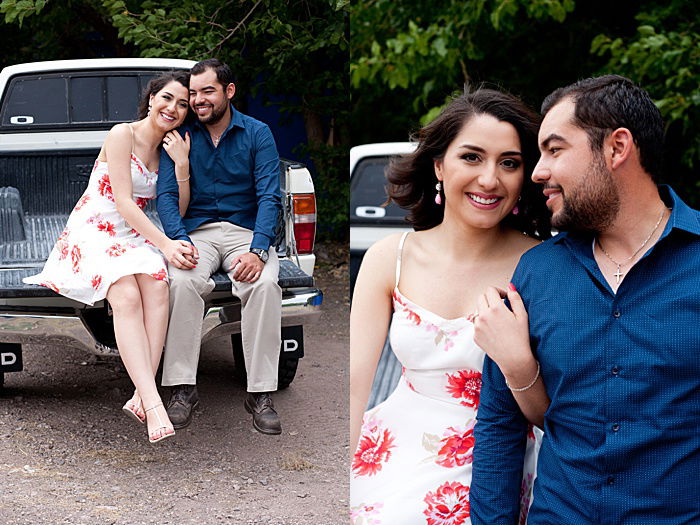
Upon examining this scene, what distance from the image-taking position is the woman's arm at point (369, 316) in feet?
5.66

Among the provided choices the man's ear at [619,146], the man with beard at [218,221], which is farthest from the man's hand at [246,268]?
the man's ear at [619,146]

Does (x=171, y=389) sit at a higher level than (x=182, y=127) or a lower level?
lower

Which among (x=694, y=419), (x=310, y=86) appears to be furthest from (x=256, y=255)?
(x=694, y=419)

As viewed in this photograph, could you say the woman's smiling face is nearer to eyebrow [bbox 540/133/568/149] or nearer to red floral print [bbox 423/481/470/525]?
eyebrow [bbox 540/133/568/149]

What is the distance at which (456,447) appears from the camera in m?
1.69

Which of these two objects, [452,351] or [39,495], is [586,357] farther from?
[39,495]

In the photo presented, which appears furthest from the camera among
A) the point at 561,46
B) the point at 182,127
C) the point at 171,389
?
the point at 561,46

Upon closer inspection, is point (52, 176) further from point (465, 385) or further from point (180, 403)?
point (465, 385)

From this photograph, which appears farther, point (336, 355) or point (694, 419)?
point (336, 355)

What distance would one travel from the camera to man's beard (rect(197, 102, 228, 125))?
1.65 metres

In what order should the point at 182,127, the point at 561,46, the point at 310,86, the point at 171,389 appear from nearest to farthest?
the point at 182,127
the point at 171,389
the point at 310,86
the point at 561,46

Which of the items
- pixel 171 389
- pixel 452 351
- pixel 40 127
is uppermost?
pixel 40 127

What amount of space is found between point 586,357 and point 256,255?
0.65 meters

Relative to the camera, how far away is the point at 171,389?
1.75 metres
